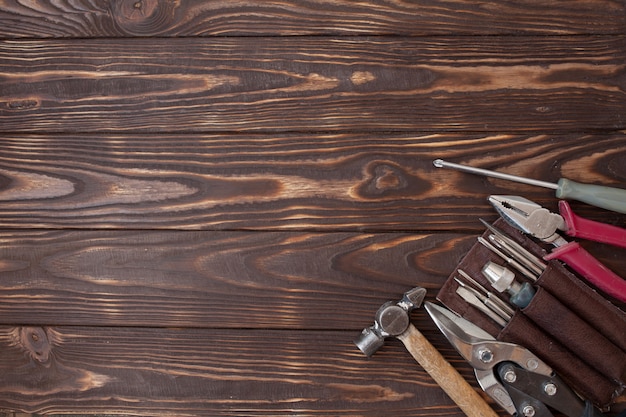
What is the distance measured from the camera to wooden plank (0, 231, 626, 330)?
1.02 meters

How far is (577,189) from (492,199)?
0.40ft

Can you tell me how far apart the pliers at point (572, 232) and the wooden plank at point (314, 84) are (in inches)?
5.6

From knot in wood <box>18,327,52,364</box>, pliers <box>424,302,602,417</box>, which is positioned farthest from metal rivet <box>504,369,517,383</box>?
knot in wood <box>18,327,52,364</box>

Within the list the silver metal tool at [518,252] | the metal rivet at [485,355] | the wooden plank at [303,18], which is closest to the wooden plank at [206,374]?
the metal rivet at [485,355]

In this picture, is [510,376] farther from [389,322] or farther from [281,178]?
[281,178]

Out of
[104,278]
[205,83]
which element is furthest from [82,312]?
[205,83]

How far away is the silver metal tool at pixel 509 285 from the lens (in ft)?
3.11

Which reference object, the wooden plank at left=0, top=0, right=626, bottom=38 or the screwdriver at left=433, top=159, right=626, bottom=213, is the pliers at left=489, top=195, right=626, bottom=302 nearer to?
the screwdriver at left=433, top=159, right=626, bottom=213

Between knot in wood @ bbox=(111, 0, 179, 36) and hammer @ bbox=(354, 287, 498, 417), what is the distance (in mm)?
553

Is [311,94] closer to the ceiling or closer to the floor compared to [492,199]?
closer to the ceiling

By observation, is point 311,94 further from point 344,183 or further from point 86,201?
point 86,201

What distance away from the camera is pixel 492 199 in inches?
37.6

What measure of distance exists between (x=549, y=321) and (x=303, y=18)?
0.58m

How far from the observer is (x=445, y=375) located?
0.98m
